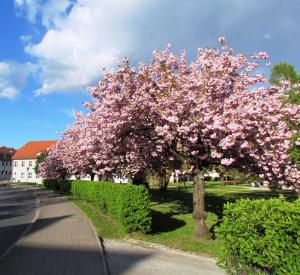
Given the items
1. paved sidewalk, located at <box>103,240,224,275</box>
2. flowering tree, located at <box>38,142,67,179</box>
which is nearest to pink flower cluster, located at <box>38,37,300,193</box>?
paved sidewalk, located at <box>103,240,224,275</box>

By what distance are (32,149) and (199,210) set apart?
11700 cm

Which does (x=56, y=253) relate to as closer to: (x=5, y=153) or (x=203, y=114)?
(x=203, y=114)

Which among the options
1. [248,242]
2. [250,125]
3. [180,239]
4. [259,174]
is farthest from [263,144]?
[248,242]

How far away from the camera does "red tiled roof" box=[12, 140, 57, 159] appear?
122m

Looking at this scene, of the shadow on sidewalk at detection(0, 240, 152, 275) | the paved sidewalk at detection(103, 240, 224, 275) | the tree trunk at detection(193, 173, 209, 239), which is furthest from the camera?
the tree trunk at detection(193, 173, 209, 239)

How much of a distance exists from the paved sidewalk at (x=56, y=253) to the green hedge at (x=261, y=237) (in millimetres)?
3349

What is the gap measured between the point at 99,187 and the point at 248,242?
16.9m

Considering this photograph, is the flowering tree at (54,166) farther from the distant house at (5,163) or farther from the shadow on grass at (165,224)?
the distant house at (5,163)

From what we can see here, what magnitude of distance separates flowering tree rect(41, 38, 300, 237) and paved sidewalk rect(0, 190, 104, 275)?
10.7 ft

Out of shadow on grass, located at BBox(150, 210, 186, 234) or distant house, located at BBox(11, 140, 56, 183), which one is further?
distant house, located at BBox(11, 140, 56, 183)

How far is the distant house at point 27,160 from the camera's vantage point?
396 feet

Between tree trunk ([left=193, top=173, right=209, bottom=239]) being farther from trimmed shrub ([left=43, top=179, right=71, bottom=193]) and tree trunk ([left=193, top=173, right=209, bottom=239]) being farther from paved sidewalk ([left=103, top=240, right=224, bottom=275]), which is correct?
trimmed shrub ([left=43, top=179, right=71, bottom=193])

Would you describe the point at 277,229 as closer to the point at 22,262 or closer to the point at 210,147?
the point at 22,262

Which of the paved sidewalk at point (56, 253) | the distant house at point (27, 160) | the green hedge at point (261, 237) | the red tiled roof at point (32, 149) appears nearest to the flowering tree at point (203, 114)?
the paved sidewalk at point (56, 253)
